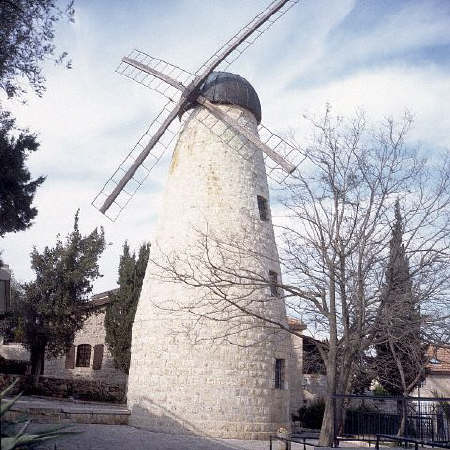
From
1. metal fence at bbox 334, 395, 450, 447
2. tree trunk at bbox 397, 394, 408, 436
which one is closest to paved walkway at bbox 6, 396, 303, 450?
metal fence at bbox 334, 395, 450, 447

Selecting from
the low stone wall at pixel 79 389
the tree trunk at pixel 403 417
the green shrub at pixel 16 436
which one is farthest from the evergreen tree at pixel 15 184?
the low stone wall at pixel 79 389

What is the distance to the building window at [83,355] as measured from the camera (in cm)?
2003

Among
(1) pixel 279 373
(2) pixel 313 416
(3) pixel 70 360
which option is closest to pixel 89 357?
(3) pixel 70 360

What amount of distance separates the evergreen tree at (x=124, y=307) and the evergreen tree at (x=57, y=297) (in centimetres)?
118

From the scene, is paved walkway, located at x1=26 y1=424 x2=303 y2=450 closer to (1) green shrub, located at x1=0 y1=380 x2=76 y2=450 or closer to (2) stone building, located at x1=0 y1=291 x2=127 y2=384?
(1) green shrub, located at x1=0 y1=380 x2=76 y2=450

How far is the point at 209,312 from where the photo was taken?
37.9 feet

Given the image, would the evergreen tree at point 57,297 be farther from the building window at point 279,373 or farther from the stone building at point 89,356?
the building window at point 279,373

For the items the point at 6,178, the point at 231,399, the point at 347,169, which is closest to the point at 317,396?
the point at 231,399

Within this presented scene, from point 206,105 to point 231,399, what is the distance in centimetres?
795

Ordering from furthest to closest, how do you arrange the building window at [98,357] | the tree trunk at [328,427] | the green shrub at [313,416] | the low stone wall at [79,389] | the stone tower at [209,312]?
the building window at [98,357], the low stone wall at [79,389], the green shrub at [313,416], the stone tower at [209,312], the tree trunk at [328,427]

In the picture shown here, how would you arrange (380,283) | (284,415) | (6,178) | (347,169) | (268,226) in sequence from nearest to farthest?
(6,178) → (380,283) → (347,169) → (284,415) → (268,226)

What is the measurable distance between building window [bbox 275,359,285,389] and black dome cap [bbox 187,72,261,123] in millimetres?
7101

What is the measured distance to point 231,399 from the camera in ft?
40.2

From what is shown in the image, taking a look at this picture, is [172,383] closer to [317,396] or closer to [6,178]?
[6,178]
